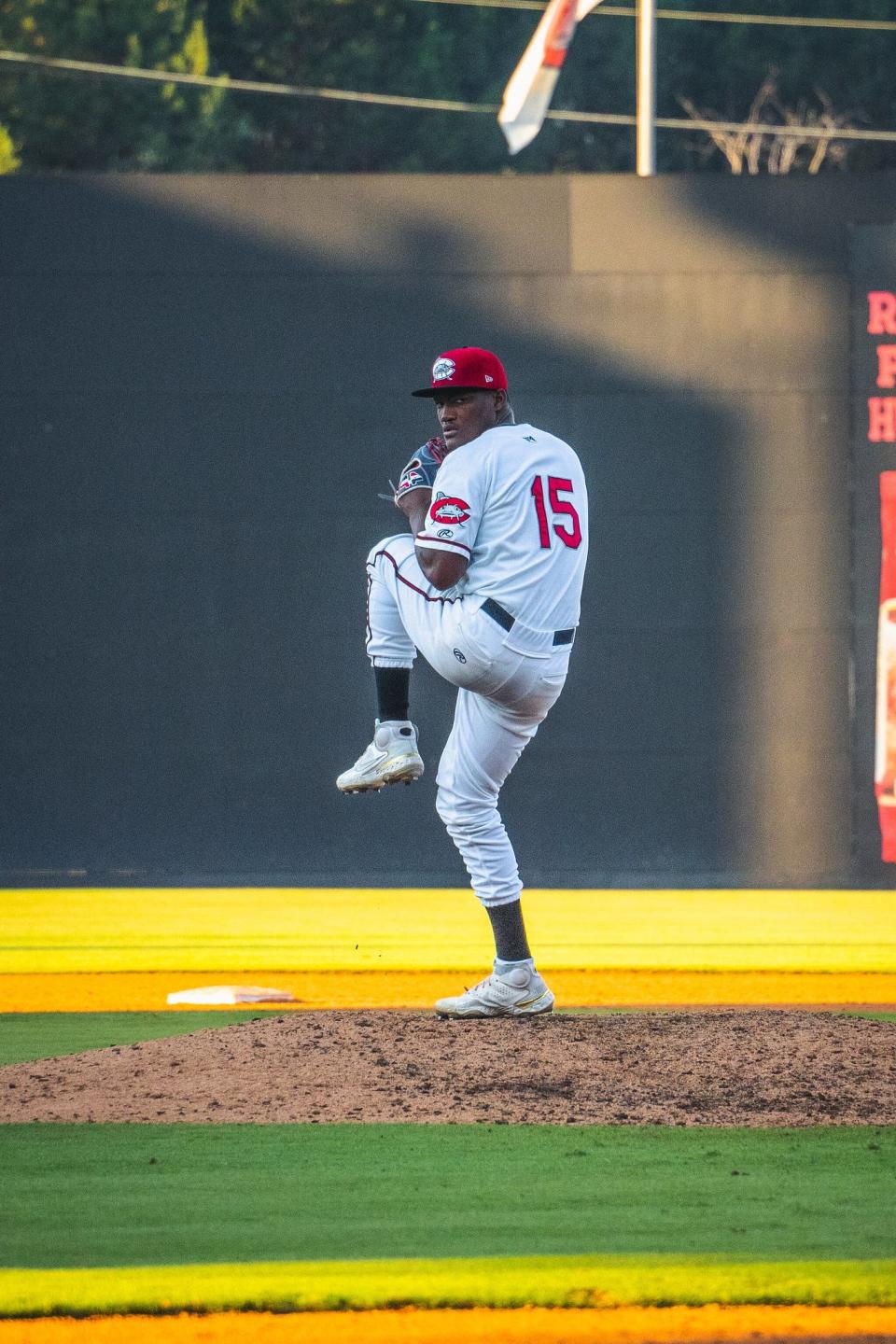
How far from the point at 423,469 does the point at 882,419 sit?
5429mm

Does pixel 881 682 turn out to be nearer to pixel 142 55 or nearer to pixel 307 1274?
pixel 307 1274

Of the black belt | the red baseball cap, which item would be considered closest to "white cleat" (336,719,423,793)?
the black belt

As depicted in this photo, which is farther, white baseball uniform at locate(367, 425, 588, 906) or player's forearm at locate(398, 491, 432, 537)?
player's forearm at locate(398, 491, 432, 537)

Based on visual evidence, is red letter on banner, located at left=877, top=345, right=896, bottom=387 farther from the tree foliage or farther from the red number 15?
the tree foliage

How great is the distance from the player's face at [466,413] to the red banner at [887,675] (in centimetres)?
532

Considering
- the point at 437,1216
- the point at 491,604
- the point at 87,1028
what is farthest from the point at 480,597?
the point at 87,1028

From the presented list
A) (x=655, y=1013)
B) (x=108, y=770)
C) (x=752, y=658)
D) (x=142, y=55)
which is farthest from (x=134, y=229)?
(x=142, y=55)

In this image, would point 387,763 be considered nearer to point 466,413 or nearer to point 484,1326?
point 466,413

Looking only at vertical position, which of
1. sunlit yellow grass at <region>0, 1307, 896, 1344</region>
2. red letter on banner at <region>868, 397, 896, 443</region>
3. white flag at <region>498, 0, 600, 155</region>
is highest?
white flag at <region>498, 0, 600, 155</region>

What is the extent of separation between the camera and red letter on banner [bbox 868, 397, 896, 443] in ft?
33.1

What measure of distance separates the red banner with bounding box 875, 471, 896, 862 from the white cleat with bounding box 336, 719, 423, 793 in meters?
5.39

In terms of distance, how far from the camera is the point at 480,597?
5.09m

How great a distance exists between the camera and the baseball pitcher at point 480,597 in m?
5.04

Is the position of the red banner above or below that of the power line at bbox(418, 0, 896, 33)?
below
